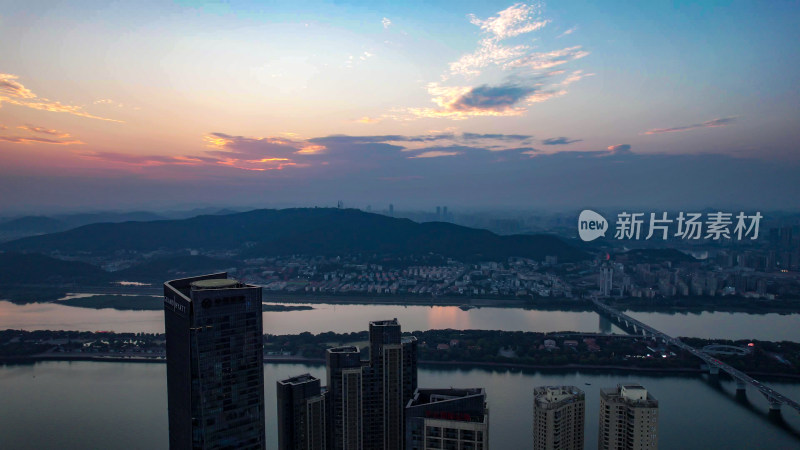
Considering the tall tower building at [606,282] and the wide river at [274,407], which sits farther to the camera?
the tall tower building at [606,282]

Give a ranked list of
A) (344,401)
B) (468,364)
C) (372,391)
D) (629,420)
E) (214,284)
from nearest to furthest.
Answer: (214,284) < (629,420) < (344,401) < (372,391) < (468,364)

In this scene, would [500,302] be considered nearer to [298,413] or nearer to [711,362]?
[711,362]

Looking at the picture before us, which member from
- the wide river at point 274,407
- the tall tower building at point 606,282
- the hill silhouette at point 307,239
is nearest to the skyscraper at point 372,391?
the wide river at point 274,407

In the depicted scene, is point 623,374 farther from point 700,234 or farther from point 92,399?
point 92,399

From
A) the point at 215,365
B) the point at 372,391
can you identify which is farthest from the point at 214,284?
the point at 372,391

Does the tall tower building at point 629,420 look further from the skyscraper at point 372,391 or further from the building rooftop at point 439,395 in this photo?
the skyscraper at point 372,391

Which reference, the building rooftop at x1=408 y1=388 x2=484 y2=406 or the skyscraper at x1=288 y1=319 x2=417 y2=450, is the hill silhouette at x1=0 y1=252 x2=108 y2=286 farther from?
the building rooftop at x1=408 y1=388 x2=484 y2=406
